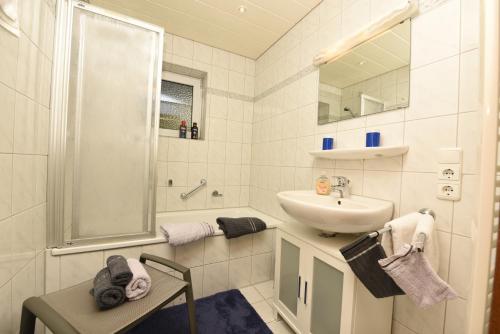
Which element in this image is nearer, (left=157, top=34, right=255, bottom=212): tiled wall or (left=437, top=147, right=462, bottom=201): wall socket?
(left=437, top=147, right=462, bottom=201): wall socket

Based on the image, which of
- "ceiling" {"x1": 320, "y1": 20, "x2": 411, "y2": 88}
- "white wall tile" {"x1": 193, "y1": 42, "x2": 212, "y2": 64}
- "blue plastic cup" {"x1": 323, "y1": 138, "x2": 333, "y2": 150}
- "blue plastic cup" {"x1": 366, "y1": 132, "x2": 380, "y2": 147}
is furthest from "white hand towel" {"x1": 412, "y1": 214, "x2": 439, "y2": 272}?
"white wall tile" {"x1": 193, "y1": 42, "x2": 212, "y2": 64}

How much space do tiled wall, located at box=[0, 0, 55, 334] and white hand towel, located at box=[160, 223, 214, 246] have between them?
0.66m

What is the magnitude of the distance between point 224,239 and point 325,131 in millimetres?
1165

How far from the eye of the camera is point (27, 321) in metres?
0.79

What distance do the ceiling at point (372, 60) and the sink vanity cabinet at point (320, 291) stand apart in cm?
101

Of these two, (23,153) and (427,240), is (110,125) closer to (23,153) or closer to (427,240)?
(23,153)

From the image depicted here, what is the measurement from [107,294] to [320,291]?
1.01m

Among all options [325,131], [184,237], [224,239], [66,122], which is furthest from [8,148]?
[325,131]

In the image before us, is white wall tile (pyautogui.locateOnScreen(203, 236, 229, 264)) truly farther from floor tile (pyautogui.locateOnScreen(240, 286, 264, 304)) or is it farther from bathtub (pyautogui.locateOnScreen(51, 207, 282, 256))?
floor tile (pyautogui.locateOnScreen(240, 286, 264, 304))

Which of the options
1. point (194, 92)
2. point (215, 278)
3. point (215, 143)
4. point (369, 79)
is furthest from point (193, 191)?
point (369, 79)

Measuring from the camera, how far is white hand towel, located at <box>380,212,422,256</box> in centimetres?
84

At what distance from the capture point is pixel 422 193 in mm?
1009

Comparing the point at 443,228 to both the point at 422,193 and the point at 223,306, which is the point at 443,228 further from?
the point at 223,306

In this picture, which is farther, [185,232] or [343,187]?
[185,232]
